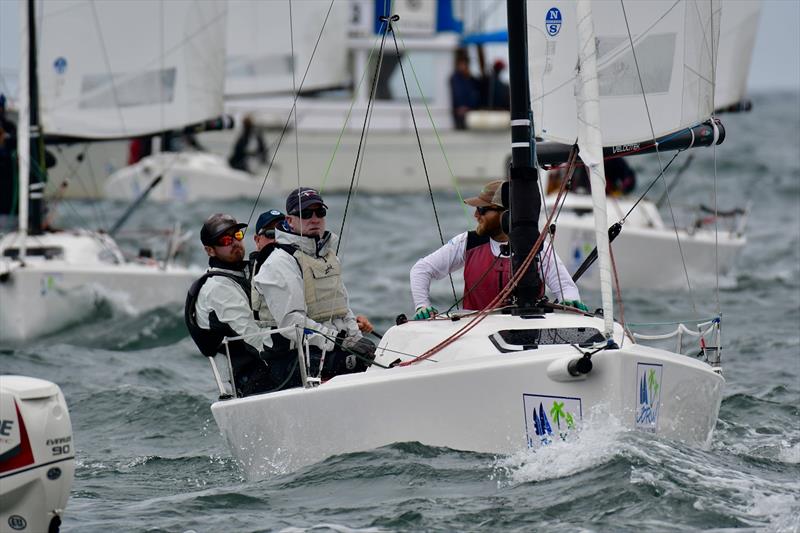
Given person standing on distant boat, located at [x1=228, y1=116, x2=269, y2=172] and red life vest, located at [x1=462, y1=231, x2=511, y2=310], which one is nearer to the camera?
red life vest, located at [x1=462, y1=231, x2=511, y2=310]

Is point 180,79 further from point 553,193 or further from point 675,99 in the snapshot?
point 675,99

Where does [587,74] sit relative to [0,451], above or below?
above

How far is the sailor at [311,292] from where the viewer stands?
734 centimetres

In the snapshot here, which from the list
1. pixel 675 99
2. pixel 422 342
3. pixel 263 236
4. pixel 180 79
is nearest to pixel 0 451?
pixel 422 342

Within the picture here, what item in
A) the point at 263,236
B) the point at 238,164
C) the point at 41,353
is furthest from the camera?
the point at 238,164

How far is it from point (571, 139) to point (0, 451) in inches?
124

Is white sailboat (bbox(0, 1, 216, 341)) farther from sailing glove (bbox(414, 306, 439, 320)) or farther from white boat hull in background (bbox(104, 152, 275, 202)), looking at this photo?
white boat hull in background (bbox(104, 152, 275, 202))

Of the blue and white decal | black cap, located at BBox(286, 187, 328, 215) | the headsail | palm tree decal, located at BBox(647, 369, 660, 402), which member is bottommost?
palm tree decal, located at BBox(647, 369, 660, 402)

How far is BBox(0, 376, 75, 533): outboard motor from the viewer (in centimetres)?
568

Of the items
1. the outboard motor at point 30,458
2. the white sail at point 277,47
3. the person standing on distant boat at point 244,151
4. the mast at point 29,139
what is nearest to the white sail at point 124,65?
the mast at point 29,139

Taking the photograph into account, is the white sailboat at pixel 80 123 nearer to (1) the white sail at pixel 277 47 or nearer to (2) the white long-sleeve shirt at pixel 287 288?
(1) the white sail at pixel 277 47

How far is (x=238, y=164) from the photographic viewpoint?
1090 inches

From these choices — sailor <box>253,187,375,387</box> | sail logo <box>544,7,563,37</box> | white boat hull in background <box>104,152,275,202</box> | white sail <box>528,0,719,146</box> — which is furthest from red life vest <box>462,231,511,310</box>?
white boat hull in background <box>104,152,275,202</box>

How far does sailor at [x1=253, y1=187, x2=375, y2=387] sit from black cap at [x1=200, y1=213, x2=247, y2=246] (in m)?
0.29
